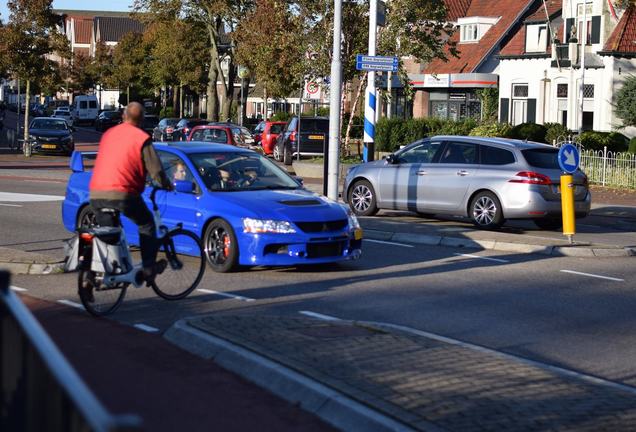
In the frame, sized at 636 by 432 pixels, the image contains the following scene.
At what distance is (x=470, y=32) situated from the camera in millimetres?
60750

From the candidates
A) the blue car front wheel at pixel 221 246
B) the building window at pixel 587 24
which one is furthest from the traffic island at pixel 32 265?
the building window at pixel 587 24

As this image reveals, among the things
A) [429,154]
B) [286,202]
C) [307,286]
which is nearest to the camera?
[307,286]

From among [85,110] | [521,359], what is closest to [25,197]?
[521,359]

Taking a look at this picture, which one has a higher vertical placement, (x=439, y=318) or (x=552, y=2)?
(x=552, y=2)

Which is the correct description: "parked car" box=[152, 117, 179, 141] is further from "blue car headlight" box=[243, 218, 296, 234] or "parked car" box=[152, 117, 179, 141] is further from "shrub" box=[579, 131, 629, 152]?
"blue car headlight" box=[243, 218, 296, 234]

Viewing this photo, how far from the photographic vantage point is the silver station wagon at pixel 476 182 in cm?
1775

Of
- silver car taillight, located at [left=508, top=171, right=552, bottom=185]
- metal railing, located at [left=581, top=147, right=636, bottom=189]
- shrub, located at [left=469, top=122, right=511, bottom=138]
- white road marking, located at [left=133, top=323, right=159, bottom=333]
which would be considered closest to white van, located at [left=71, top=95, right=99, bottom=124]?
shrub, located at [left=469, top=122, right=511, bottom=138]

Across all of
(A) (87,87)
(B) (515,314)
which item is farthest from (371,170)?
(A) (87,87)

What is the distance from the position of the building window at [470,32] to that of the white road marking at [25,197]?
41.3 m

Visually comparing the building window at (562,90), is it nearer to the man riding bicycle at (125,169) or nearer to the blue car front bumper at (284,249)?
the blue car front bumper at (284,249)

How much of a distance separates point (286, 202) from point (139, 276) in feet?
9.87

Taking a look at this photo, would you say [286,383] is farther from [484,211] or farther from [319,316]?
[484,211]

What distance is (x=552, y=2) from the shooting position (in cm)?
5341

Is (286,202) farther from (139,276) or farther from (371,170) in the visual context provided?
(371,170)
